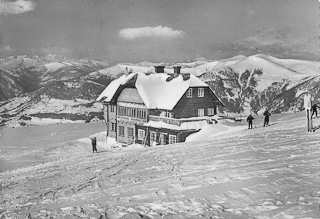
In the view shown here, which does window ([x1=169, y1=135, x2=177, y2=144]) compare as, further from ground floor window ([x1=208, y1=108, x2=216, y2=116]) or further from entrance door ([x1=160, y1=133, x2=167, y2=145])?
ground floor window ([x1=208, y1=108, x2=216, y2=116])

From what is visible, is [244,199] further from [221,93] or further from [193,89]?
[193,89]

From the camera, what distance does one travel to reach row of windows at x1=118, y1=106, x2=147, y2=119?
26.7 m

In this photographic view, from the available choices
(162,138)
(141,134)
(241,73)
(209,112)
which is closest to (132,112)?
(141,134)

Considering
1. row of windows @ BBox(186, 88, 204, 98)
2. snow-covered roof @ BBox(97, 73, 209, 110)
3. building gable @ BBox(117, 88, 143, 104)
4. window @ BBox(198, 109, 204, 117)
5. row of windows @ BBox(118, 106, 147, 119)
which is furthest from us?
building gable @ BBox(117, 88, 143, 104)

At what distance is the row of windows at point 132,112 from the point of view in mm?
26672

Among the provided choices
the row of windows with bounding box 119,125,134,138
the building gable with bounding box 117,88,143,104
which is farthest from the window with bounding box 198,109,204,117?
the row of windows with bounding box 119,125,134,138

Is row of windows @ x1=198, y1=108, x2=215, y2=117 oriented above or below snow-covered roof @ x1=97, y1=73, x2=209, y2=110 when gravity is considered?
below

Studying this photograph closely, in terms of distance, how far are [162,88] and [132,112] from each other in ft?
11.9

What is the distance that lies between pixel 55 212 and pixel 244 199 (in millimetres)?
3260

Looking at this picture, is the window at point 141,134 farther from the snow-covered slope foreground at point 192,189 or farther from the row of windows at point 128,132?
the snow-covered slope foreground at point 192,189

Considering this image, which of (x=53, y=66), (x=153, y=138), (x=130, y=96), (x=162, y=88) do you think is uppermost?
(x=53, y=66)

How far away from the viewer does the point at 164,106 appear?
2448 centimetres

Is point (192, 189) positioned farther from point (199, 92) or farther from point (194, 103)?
point (199, 92)

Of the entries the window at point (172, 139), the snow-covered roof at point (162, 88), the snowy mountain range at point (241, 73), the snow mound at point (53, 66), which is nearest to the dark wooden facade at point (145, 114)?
the window at point (172, 139)
